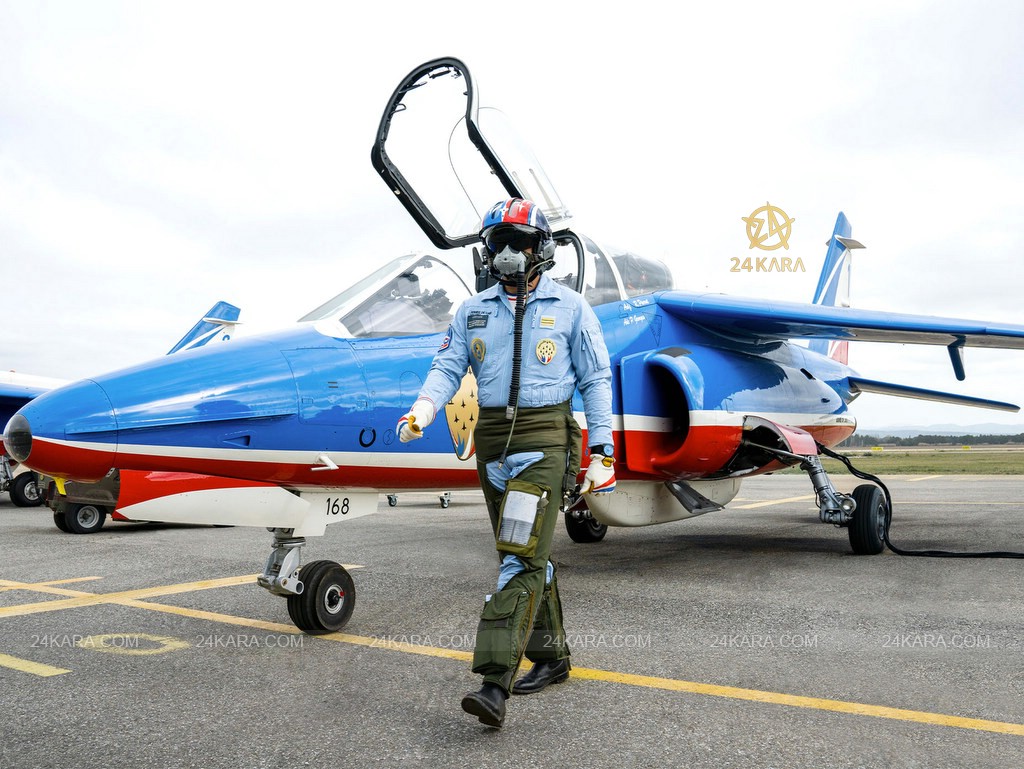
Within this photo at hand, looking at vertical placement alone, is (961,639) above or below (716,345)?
below

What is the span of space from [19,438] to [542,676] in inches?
104

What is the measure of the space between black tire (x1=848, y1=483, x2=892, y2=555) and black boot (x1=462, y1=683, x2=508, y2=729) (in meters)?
5.48

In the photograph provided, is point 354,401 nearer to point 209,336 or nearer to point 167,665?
point 167,665

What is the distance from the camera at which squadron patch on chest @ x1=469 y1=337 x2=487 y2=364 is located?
3537 millimetres

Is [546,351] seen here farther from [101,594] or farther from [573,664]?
[101,594]

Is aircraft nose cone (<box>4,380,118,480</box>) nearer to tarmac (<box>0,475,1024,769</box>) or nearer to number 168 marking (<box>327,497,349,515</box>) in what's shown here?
tarmac (<box>0,475,1024,769</box>)

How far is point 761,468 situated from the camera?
7.41 meters

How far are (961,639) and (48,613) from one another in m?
5.41

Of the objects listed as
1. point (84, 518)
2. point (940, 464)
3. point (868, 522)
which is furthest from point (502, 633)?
point (940, 464)

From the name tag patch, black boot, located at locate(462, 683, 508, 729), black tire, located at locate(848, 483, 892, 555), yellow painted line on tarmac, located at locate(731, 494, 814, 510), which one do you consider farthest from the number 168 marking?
yellow painted line on tarmac, located at locate(731, 494, 814, 510)

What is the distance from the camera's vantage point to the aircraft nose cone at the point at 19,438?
3.75 meters

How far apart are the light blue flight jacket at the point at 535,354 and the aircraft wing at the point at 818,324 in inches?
128

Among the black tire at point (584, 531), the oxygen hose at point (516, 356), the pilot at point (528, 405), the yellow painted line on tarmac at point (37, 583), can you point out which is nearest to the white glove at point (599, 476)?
the pilot at point (528, 405)

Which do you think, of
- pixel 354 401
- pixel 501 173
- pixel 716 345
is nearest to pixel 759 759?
pixel 354 401
